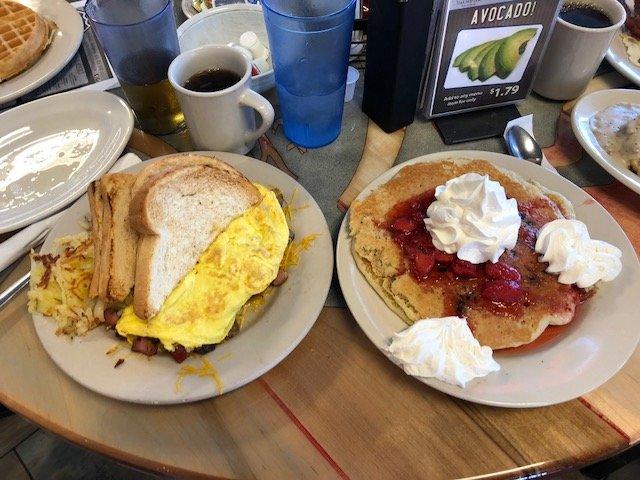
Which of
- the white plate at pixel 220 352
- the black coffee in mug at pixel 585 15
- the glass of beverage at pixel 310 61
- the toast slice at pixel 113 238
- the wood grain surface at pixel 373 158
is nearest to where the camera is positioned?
the white plate at pixel 220 352

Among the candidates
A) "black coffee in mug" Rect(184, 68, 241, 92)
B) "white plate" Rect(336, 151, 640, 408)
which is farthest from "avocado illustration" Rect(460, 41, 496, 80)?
"black coffee in mug" Rect(184, 68, 241, 92)

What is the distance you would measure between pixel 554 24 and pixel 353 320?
3.40 feet

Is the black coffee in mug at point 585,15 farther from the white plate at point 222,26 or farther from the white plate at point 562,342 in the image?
the white plate at point 222,26

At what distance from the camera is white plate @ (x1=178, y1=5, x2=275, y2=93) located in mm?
1599

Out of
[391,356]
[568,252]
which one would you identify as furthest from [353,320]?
[568,252]

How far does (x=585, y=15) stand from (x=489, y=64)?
0.40 meters

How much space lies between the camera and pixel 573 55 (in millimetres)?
1469

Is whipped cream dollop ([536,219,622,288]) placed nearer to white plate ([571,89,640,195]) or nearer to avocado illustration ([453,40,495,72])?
white plate ([571,89,640,195])

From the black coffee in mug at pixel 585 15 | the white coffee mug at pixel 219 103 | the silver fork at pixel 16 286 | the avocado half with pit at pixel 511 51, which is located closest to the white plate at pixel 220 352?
the silver fork at pixel 16 286

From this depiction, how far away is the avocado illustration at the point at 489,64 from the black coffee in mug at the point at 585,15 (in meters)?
0.30

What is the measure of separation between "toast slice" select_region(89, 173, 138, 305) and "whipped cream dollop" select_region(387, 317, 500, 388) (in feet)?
1.92

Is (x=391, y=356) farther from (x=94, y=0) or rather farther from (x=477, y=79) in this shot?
(x=94, y=0)

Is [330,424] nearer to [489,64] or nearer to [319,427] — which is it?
[319,427]

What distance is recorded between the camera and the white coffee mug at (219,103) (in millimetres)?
1217
